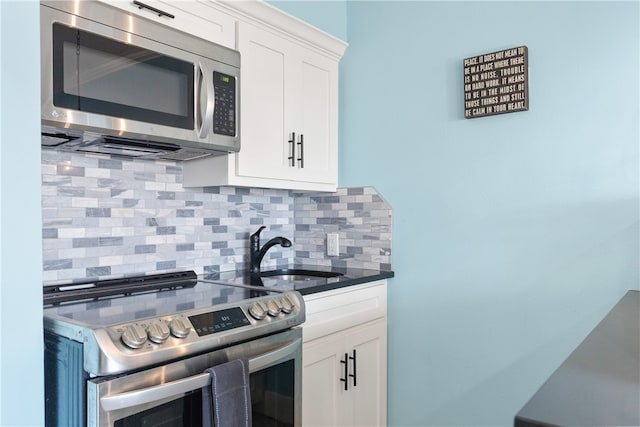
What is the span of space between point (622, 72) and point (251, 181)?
148cm

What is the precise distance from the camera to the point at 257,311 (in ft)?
4.93

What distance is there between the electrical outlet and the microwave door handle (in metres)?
1.04

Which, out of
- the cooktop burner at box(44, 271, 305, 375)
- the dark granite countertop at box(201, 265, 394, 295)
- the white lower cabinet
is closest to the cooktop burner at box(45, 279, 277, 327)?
the cooktop burner at box(44, 271, 305, 375)

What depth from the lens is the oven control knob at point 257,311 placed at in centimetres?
149

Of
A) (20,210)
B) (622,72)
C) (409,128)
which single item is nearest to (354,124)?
(409,128)

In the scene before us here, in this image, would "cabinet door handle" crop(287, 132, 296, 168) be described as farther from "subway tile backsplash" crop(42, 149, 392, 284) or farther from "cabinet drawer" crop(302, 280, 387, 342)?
"cabinet drawer" crop(302, 280, 387, 342)

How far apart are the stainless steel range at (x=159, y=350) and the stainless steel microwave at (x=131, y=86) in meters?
0.53

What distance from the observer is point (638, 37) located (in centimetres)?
172

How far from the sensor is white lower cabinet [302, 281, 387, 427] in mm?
1892

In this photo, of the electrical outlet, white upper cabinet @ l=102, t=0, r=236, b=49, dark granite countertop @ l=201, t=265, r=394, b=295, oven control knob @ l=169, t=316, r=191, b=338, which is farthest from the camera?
the electrical outlet

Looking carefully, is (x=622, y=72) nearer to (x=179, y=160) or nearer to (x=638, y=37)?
(x=638, y=37)

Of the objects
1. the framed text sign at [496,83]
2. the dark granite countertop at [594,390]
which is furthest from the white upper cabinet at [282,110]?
the dark granite countertop at [594,390]

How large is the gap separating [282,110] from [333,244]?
788 millimetres

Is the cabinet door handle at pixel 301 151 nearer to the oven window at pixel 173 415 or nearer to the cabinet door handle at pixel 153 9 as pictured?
the cabinet door handle at pixel 153 9
